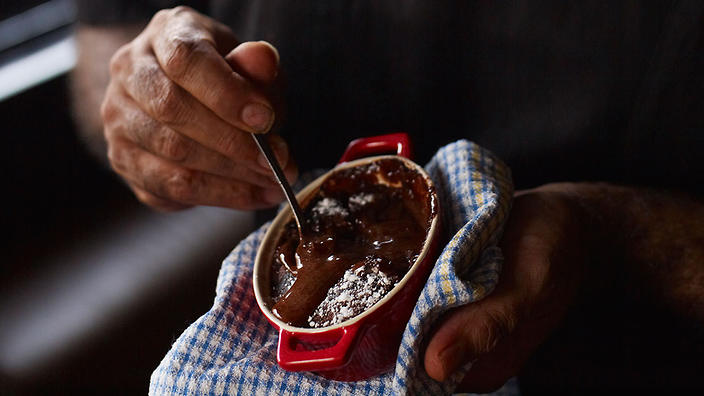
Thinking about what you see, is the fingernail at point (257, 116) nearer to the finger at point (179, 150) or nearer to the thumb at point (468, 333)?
the finger at point (179, 150)

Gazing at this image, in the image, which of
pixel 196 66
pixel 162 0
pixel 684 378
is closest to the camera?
pixel 196 66

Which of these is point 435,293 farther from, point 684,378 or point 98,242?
point 98,242

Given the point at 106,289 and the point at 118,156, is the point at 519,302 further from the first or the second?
the point at 106,289

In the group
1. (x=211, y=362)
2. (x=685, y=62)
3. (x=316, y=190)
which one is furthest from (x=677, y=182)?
(x=211, y=362)

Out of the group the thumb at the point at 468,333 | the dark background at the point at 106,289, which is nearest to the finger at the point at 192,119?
the dark background at the point at 106,289

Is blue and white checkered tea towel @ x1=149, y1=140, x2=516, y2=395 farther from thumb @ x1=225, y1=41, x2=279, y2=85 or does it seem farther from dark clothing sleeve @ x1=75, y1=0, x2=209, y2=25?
dark clothing sleeve @ x1=75, y1=0, x2=209, y2=25

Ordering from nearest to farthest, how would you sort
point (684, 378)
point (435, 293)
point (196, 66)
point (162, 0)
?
1. point (435, 293)
2. point (196, 66)
3. point (684, 378)
4. point (162, 0)
